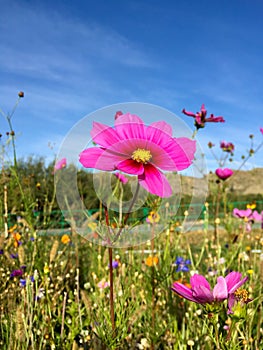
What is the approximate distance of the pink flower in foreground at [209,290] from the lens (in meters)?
0.74

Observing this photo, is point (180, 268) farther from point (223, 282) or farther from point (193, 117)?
point (223, 282)

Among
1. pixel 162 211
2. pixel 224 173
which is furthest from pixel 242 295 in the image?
pixel 224 173

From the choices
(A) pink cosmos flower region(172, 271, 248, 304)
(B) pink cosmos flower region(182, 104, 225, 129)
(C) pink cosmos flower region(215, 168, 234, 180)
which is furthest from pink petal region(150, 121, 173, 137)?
(C) pink cosmos flower region(215, 168, 234, 180)

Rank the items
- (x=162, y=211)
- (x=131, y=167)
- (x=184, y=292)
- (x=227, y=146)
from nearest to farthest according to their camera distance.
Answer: (x=131, y=167) < (x=184, y=292) < (x=162, y=211) < (x=227, y=146)

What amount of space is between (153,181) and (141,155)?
0.16 ft

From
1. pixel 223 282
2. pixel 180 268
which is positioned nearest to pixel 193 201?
pixel 223 282

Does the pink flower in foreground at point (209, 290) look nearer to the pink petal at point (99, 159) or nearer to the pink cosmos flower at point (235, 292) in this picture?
the pink cosmos flower at point (235, 292)

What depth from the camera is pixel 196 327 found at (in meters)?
1.69

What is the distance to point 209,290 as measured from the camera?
2.46 ft

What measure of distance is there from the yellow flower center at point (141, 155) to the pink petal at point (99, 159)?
3 centimetres

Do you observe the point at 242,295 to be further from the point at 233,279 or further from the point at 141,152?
the point at 141,152

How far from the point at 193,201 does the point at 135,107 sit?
0.26 metres

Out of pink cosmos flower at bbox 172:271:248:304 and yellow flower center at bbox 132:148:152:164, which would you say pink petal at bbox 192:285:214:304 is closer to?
pink cosmos flower at bbox 172:271:248:304

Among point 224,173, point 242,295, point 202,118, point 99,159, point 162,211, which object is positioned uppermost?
point 202,118
